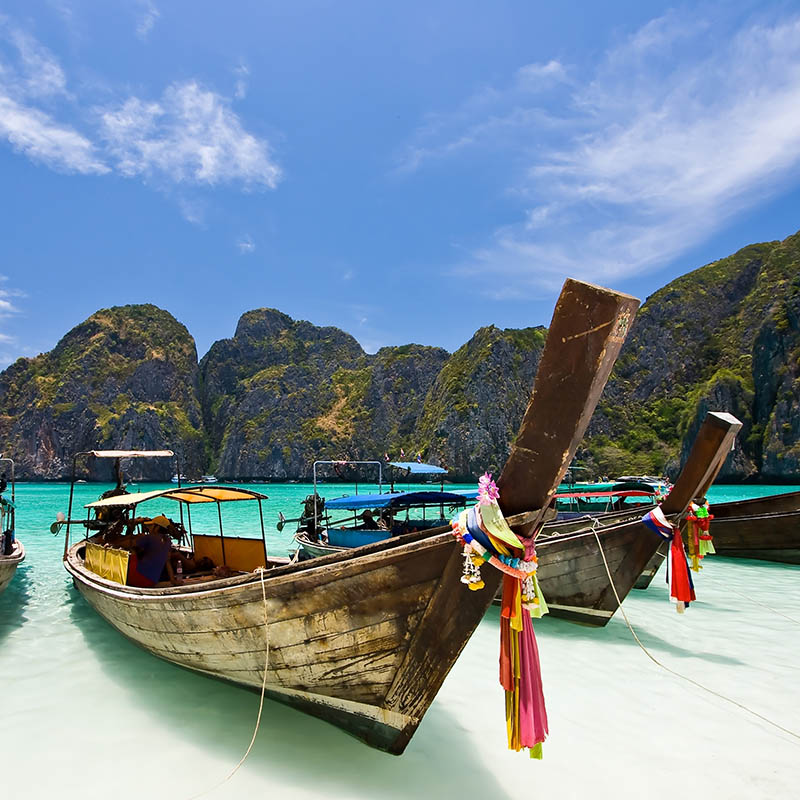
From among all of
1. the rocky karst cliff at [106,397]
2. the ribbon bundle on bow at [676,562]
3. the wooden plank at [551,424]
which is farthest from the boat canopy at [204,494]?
the rocky karst cliff at [106,397]

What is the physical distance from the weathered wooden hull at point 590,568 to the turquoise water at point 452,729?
360mm

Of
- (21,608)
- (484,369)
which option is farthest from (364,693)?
(484,369)

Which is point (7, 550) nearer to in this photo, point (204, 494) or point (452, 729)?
point (204, 494)

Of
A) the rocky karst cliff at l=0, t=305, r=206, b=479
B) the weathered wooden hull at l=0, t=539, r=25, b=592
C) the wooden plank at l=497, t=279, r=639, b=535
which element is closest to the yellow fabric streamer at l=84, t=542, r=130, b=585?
the weathered wooden hull at l=0, t=539, r=25, b=592

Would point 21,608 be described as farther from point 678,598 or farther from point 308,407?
point 308,407

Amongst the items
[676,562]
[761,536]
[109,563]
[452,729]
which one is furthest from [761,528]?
[109,563]

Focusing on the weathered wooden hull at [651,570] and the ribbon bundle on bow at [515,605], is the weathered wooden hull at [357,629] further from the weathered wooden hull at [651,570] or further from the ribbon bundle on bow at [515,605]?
the weathered wooden hull at [651,570]

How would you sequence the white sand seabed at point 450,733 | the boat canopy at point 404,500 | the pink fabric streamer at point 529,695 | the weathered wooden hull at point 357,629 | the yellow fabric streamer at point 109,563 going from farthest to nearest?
1. the boat canopy at point 404,500
2. the yellow fabric streamer at point 109,563
3. the white sand seabed at point 450,733
4. the weathered wooden hull at point 357,629
5. the pink fabric streamer at point 529,695

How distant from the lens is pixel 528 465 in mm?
3371

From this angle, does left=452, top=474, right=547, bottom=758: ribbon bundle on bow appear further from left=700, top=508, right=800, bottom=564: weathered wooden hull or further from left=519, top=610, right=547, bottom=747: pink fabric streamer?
left=700, top=508, right=800, bottom=564: weathered wooden hull

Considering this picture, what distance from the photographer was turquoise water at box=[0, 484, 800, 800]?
4.25 m

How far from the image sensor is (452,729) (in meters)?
5.14

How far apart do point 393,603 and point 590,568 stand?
17.8 feet

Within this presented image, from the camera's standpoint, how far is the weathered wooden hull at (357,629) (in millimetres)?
3725
